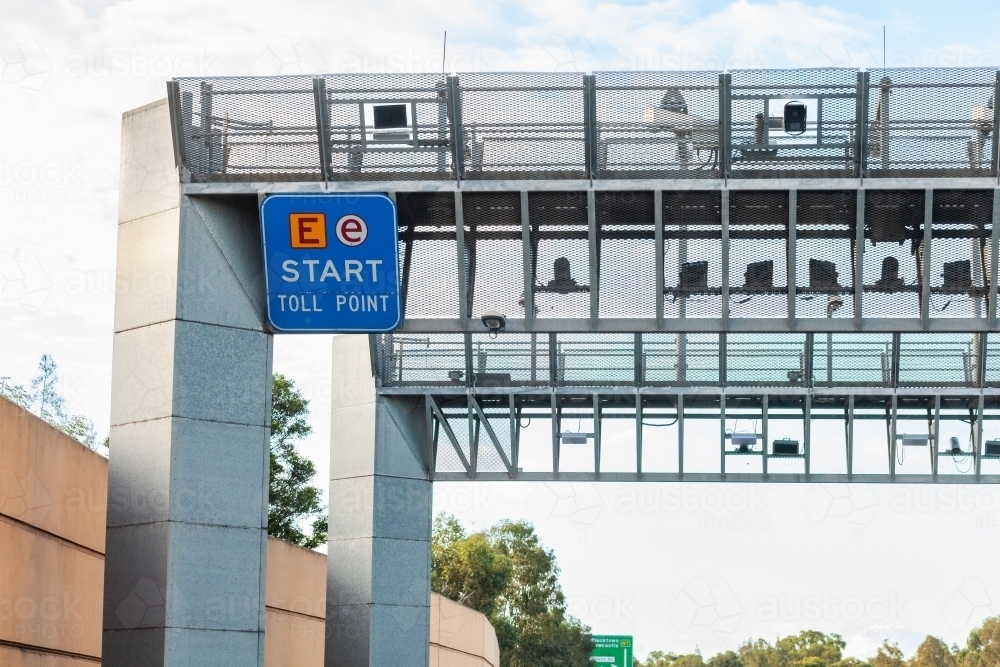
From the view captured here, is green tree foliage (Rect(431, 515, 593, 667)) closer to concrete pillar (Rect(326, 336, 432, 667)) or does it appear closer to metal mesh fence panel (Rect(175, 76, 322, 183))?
concrete pillar (Rect(326, 336, 432, 667))

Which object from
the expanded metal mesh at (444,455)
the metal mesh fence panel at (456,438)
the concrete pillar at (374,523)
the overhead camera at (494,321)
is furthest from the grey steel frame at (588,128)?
the expanded metal mesh at (444,455)

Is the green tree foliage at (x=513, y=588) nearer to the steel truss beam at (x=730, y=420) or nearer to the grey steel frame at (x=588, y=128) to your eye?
the steel truss beam at (x=730, y=420)

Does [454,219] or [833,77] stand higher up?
[833,77]

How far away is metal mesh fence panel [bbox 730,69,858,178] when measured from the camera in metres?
17.7

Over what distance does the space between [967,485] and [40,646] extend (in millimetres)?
18598

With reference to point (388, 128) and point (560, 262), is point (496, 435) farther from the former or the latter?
point (388, 128)

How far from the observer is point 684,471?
2897cm

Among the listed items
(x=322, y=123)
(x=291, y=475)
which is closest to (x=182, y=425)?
(x=322, y=123)

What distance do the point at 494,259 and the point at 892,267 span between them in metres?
5.07

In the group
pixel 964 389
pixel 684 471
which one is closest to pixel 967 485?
pixel 964 389

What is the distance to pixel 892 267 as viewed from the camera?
1888cm

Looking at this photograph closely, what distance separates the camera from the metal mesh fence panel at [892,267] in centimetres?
1864

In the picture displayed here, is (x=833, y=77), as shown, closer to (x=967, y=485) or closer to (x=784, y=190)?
(x=784, y=190)

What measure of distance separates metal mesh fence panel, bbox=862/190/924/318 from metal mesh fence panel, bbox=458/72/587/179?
3.91 m
